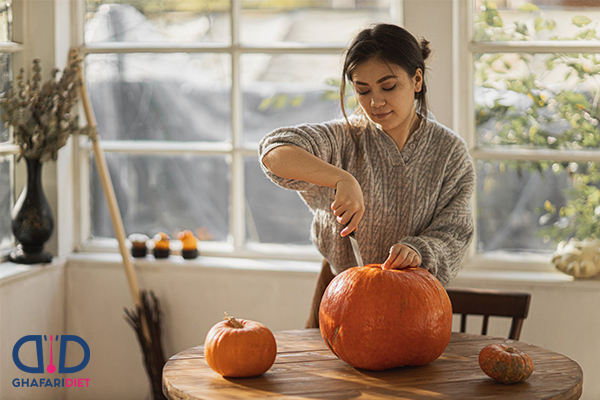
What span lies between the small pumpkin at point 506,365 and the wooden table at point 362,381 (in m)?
0.01

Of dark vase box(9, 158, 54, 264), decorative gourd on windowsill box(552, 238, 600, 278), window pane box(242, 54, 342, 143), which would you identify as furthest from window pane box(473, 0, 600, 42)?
dark vase box(9, 158, 54, 264)

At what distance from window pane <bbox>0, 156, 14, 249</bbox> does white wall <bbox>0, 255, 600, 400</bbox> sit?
216 millimetres

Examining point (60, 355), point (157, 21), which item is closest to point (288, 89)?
point (157, 21)

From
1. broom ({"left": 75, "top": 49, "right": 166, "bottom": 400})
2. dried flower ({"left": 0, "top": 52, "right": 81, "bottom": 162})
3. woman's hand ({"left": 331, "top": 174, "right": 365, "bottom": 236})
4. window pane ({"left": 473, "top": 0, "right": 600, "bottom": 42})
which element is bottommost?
broom ({"left": 75, "top": 49, "right": 166, "bottom": 400})

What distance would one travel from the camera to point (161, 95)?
2600 mm

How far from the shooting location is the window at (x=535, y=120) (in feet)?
7.39

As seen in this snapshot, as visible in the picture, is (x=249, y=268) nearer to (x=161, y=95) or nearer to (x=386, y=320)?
(x=161, y=95)

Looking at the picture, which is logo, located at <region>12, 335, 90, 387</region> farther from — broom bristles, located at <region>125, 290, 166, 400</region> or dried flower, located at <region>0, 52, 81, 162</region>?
dried flower, located at <region>0, 52, 81, 162</region>

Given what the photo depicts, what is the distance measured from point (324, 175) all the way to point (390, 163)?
1.18 feet

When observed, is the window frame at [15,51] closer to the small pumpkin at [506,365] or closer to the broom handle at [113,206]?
the broom handle at [113,206]

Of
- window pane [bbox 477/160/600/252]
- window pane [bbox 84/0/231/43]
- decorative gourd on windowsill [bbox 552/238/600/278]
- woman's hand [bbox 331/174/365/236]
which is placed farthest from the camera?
window pane [bbox 84/0/231/43]

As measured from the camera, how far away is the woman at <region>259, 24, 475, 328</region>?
4.90ft

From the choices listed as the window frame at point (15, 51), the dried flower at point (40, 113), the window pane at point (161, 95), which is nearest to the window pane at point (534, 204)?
the window pane at point (161, 95)

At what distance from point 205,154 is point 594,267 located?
149 centimetres
